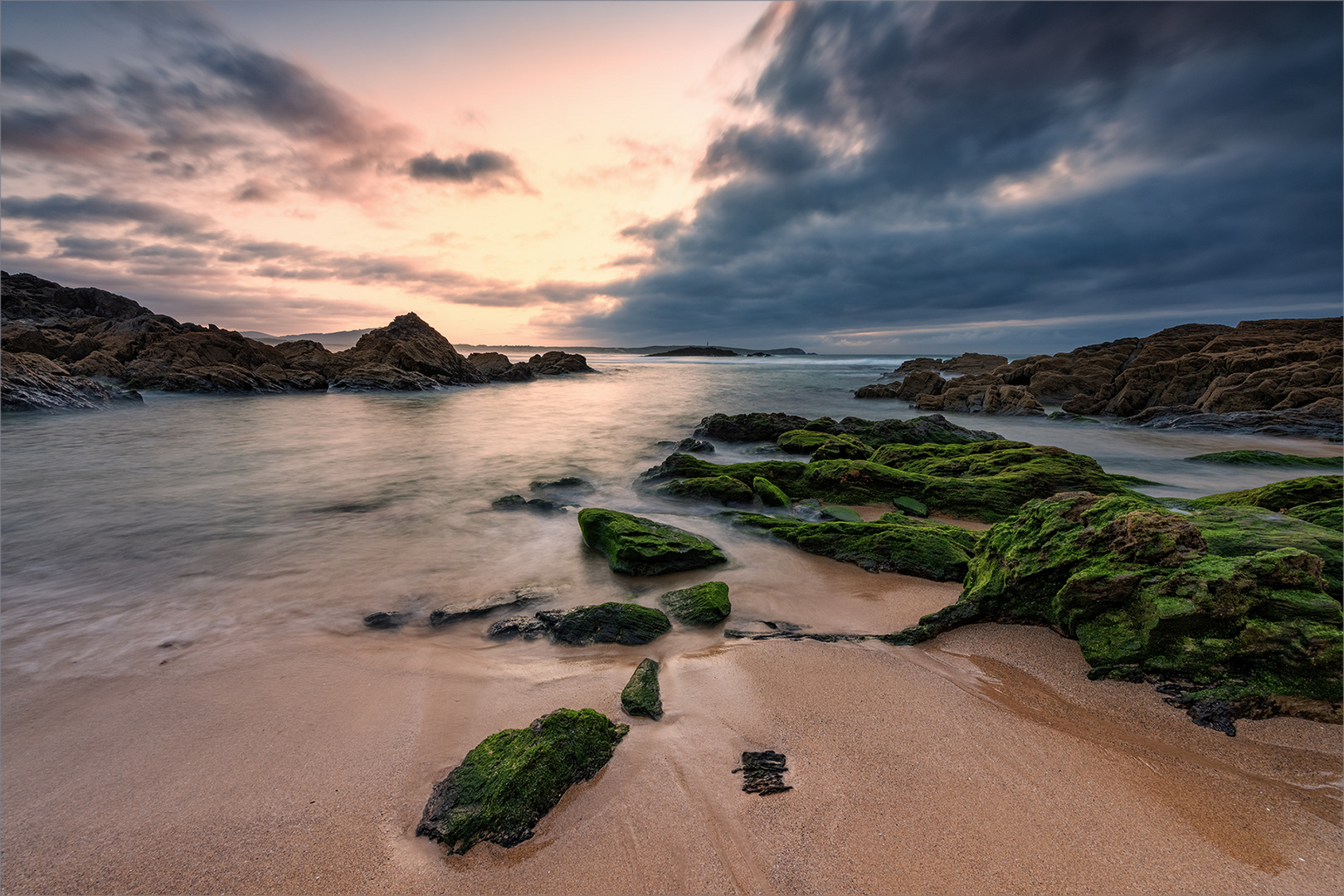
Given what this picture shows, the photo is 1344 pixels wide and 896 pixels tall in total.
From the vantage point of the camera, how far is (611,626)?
13.2 feet

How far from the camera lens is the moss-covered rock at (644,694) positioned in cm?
299

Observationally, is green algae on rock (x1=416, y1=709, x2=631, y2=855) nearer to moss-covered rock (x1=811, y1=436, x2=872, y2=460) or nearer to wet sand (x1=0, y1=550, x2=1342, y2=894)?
wet sand (x1=0, y1=550, x2=1342, y2=894)

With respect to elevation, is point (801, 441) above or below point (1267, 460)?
above

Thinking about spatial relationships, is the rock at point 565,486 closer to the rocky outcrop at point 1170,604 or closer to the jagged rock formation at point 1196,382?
the rocky outcrop at point 1170,604

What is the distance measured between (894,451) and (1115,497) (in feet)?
23.6

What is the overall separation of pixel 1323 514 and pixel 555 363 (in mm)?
52865

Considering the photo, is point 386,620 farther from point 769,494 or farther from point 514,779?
point 769,494

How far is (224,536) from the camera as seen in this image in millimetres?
7043

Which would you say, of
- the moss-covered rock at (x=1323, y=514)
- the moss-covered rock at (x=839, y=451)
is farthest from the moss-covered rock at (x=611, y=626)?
the moss-covered rock at (x=839, y=451)

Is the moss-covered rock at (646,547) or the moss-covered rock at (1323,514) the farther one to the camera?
the moss-covered rock at (646,547)

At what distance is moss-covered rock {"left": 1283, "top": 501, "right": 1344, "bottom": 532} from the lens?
4219 millimetres

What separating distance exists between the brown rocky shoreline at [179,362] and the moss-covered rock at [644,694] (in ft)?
90.5

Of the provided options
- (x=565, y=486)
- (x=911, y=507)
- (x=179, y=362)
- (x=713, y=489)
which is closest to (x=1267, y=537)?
(x=911, y=507)

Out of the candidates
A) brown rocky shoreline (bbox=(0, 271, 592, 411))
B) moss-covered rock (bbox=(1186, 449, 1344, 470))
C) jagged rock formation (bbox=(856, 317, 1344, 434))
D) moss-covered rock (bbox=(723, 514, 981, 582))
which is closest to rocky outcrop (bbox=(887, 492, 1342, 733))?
moss-covered rock (bbox=(723, 514, 981, 582))
